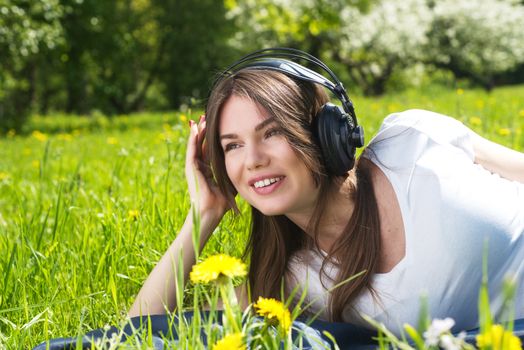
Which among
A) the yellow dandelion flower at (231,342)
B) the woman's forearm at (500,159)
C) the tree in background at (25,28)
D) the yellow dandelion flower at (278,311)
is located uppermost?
the tree in background at (25,28)

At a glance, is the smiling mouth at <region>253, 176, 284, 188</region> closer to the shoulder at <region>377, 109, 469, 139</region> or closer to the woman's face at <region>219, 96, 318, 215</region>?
the woman's face at <region>219, 96, 318, 215</region>

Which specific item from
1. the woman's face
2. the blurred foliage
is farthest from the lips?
the blurred foliage

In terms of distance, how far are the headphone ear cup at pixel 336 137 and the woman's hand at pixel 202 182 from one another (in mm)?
468

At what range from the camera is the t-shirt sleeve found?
6.94 ft

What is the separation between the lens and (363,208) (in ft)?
6.74

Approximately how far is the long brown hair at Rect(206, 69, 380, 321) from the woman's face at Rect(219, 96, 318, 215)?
1.0 inches

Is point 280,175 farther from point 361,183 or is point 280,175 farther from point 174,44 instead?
point 174,44

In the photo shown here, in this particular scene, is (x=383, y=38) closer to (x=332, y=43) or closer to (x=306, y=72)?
(x=332, y=43)

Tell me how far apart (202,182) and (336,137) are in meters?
0.57

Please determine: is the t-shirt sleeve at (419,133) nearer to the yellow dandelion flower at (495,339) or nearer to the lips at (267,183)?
the lips at (267,183)

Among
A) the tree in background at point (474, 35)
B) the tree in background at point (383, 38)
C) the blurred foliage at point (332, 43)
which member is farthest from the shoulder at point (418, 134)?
the tree in background at point (474, 35)

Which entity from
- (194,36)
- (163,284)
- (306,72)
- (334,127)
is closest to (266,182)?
(334,127)

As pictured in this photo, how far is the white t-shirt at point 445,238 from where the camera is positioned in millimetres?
1896

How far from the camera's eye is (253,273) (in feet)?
7.43
